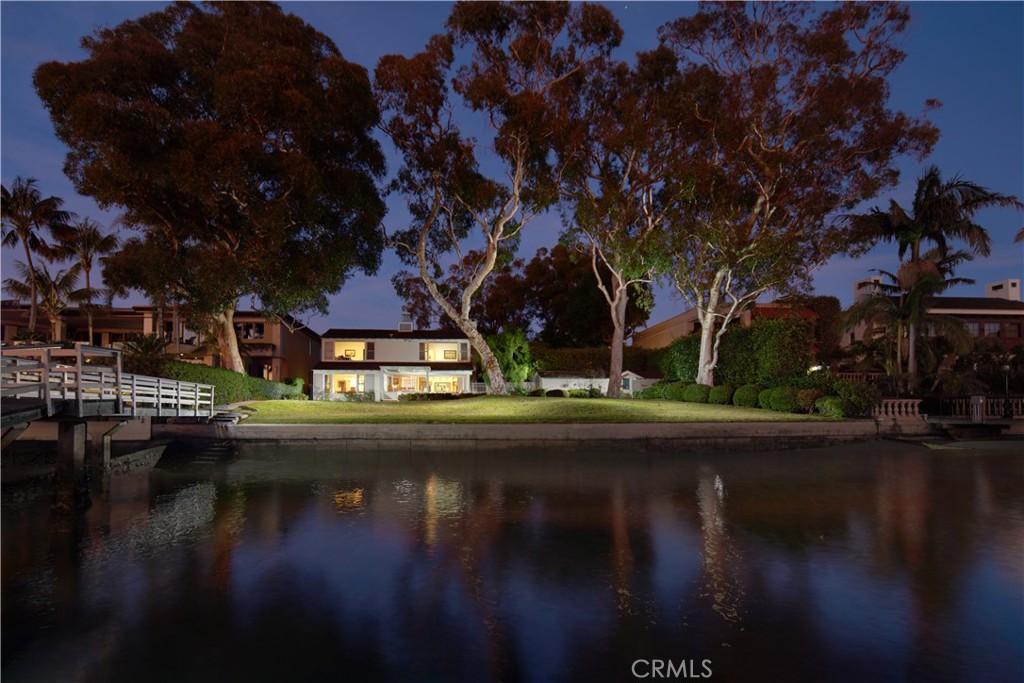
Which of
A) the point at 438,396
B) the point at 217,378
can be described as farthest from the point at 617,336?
the point at 217,378

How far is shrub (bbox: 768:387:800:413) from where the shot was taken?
26656 millimetres

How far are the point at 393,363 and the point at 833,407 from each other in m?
34.6

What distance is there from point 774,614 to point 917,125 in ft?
116

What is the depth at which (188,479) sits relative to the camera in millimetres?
15500

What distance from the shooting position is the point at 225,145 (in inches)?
1093

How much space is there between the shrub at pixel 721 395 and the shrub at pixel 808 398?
5573mm

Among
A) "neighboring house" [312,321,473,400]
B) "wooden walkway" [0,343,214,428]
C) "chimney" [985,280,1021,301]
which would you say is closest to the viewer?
"wooden walkway" [0,343,214,428]

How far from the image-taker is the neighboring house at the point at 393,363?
162 ft

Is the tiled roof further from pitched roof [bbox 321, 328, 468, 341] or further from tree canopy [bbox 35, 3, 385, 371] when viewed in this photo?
tree canopy [bbox 35, 3, 385, 371]

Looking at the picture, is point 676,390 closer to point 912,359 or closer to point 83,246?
point 912,359

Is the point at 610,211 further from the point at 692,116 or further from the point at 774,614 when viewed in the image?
the point at 774,614

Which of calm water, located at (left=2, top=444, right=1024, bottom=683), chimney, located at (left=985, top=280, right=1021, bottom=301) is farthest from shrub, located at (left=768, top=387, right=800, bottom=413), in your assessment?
chimney, located at (left=985, top=280, right=1021, bottom=301)

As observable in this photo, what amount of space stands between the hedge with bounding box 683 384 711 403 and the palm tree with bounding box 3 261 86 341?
41.9 metres

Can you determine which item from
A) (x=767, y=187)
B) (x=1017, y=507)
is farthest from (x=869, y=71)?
(x=1017, y=507)
